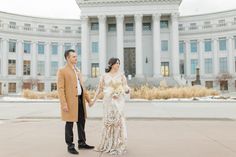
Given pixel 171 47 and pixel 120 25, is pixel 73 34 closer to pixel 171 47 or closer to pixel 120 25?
pixel 120 25

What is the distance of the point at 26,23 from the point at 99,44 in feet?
63.7

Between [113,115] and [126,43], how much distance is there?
179 ft

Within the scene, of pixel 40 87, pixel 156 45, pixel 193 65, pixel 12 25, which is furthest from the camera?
pixel 193 65

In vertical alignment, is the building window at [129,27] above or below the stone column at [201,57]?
above

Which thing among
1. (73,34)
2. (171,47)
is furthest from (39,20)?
(171,47)

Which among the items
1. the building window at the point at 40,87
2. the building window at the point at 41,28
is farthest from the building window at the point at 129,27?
the building window at the point at 40,87

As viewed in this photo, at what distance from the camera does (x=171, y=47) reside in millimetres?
57781

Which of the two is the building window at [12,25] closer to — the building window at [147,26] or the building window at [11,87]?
the building window at [11,87]

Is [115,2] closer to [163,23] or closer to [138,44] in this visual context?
[138,44]

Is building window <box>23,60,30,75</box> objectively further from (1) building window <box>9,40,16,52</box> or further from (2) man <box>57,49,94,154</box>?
(2) man <box>57,49,94,154</box>

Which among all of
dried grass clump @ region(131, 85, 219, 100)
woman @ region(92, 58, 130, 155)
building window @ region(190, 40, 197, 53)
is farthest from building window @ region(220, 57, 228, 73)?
woman @ region(92, 58, 130, 155)

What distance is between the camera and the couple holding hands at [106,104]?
588 centimetres

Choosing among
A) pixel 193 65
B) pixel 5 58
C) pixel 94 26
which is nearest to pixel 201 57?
pixel 193 65

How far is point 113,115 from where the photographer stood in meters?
6.00
